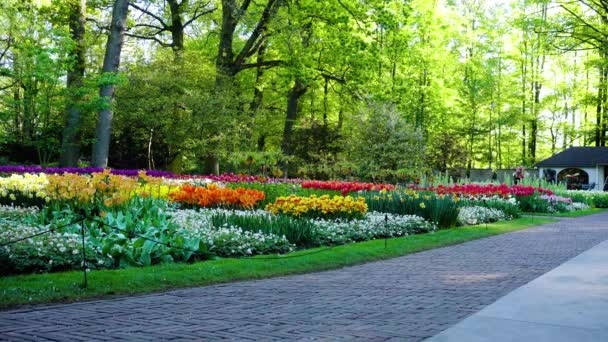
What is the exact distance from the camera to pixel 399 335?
4727 millimetres

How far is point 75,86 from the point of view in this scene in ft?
71.0

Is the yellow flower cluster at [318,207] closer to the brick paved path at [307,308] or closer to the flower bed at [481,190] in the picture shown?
the brick paved path at [307,308]

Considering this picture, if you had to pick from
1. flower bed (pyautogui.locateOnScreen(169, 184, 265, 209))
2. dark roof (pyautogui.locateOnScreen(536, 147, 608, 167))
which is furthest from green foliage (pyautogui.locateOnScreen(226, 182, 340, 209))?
dark roof (pyautogui.locateOnScreen(536, 147, 608, 167))

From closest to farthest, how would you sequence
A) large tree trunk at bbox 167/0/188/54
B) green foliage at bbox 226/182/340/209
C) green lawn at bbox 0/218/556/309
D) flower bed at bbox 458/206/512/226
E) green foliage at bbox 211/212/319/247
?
green lawn at bbox 0/218/556/309, green foliage at bbox 211/212/319/247, flower bed at bbox 458/206/512/226, green foliage at bbox 226/182/340/209, large tree trunk at bbox 167/0/188/54

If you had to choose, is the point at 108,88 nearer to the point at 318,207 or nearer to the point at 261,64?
the point at 261,64

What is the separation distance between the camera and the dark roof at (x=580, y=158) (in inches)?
1532

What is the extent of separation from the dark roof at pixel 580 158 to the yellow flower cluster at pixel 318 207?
31.7m

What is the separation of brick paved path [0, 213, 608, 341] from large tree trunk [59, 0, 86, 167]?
1693 centimetres

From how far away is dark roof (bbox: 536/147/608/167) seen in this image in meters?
38.9

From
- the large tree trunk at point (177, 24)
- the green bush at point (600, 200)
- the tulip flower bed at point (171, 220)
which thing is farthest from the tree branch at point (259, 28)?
the green bush at point (600, 200)

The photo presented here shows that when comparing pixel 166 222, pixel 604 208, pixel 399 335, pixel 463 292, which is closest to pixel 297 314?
pixel 399 335

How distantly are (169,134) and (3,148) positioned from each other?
1061 cm

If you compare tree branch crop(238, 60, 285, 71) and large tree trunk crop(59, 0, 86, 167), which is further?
tree branch crop(238, 60, 285, 71)

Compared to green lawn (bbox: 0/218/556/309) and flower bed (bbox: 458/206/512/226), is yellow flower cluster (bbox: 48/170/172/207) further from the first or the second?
flower bed (bbox: 458/206/512/226)
